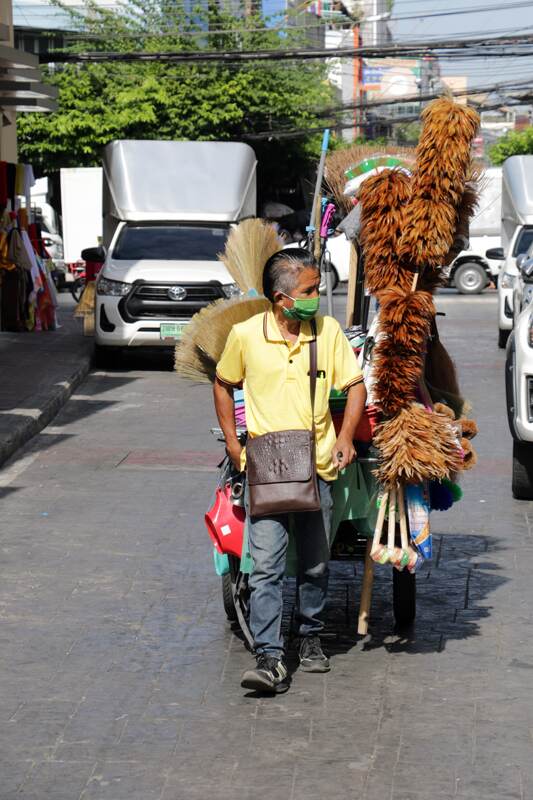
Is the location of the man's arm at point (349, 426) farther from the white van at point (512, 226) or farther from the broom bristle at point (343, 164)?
the white van at point (512, 226)

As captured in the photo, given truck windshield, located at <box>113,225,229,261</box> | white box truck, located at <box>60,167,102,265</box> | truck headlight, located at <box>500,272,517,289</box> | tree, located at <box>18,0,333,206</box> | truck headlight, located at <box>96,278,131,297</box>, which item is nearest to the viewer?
truck headlight, located at <box>96,278,131,297</box>

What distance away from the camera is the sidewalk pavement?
39.7 ft

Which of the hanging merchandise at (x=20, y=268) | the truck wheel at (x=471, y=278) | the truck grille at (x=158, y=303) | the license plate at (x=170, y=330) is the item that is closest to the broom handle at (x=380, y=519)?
the license plate at (x=170, y=330)

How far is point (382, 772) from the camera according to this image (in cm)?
458

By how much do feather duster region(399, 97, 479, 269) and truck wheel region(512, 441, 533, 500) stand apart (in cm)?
374

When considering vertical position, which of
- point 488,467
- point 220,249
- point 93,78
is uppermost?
point 93,78

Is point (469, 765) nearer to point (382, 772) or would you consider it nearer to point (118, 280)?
point (382, 772)

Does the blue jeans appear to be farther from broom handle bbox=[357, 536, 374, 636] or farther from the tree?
the tree

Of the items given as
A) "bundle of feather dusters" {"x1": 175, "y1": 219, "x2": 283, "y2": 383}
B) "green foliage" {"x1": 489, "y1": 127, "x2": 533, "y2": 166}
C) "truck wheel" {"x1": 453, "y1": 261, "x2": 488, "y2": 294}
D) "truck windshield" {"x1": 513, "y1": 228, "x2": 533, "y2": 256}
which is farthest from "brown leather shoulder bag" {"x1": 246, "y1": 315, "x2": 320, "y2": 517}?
"green foliage" {"x1": 489, "y1": 127, "x2": 533, "y2": 166}

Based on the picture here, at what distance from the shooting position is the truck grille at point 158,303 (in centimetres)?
1738

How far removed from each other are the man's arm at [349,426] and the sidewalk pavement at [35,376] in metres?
5.76

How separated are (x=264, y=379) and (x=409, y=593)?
1333 millimetres

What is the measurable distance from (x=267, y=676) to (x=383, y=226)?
1.84 m

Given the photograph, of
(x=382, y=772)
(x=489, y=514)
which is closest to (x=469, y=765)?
(x=382, y=772)
